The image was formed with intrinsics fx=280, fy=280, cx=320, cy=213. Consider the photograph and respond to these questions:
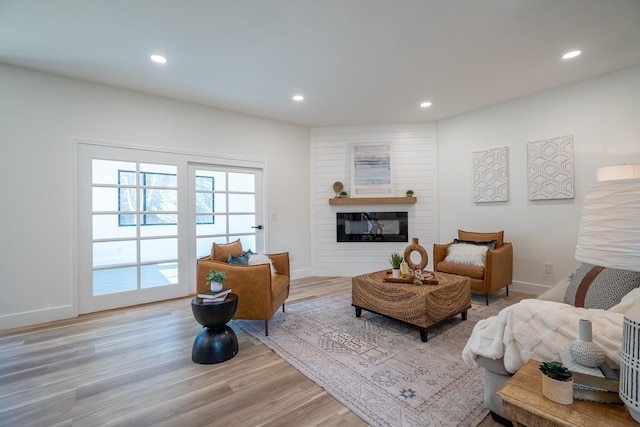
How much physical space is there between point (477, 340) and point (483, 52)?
8.70 feet

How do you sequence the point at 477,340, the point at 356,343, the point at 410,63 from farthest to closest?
the point at 410,63, the point at 356,343, the point at 477,340

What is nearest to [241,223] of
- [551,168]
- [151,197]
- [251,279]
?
[151,197]

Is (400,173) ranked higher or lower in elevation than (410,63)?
lower

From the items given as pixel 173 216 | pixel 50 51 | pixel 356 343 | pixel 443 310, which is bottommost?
pixel 356 343

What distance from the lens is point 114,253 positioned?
334 centimetres

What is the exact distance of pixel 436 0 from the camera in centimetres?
203

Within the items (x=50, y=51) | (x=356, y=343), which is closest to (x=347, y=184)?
(x=356, y=343)

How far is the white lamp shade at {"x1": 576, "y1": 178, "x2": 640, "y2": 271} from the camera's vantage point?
2.46ft

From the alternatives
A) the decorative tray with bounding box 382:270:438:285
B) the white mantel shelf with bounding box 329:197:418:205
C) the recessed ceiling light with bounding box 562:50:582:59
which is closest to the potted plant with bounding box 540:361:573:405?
the decorative tray with bounding box 382:270:438:285

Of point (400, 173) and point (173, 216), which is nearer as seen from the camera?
point (173, 216)

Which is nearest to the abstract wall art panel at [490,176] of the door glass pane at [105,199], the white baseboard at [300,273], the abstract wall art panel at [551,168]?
the abstract wall art panel at [551,168]

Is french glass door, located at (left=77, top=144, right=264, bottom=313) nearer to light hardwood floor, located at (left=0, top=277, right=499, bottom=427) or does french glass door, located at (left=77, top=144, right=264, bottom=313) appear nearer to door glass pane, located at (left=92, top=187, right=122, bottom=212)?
door glass pane, located at (left=92, top=187, right=122, bottom=212)

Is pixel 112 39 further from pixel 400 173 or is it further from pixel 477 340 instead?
pixel 400 173

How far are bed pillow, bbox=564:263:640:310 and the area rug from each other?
800 mm
